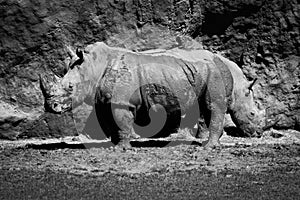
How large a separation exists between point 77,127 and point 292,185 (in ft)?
22.3

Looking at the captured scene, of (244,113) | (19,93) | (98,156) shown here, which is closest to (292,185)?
(98,156)

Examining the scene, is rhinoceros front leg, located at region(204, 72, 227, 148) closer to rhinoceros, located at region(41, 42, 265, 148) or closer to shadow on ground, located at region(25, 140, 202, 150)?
rhinoceros, located at region(41, 42, 265, 148)

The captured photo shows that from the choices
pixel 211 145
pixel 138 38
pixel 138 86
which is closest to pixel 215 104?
pixel 211 145

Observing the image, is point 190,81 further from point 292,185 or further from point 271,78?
point 292,185

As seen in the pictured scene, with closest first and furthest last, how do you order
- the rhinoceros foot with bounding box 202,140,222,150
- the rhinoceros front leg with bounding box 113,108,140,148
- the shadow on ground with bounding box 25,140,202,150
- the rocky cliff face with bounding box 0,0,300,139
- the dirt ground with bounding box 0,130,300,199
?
the dirt ground with bounding box 0,130,300,199, the rhinoceros front leg with bounding box 113,108,140,148, the rhinoceros foot with bounding box 202,140,222,150, the shadow on ground with bounding box 25,140,202,150, the rocky cliff face with bounding box 0,0,300,139

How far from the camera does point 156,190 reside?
10508 millimetres

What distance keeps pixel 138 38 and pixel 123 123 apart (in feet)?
11.6

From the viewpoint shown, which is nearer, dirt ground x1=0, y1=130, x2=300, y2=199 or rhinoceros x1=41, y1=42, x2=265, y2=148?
dirt ground x1=0, y1=130, x2=300, y2=199

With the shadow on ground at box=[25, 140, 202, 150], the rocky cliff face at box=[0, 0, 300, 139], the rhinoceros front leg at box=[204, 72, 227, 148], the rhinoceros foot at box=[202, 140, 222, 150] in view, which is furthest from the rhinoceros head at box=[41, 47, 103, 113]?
the rhinoceros foot at box=[202, 140, 222, 150]

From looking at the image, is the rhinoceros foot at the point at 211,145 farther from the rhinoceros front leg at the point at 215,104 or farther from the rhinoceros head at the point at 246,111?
the rhinoceros head at the point at 246,111

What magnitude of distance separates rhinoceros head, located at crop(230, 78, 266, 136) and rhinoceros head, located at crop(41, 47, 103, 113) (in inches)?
125

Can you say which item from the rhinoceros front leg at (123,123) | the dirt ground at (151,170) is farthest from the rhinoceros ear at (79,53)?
the dirt ground at (151,170)

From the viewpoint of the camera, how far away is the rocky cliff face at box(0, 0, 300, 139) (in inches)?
651

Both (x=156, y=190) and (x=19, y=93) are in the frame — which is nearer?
(x=156, y=190)
